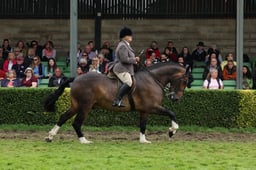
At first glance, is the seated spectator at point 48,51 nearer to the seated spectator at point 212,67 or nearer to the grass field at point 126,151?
the seated spectator at point 212,67

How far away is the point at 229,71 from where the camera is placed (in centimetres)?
1898

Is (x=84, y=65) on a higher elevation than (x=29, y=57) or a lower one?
lower

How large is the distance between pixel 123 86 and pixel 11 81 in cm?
547

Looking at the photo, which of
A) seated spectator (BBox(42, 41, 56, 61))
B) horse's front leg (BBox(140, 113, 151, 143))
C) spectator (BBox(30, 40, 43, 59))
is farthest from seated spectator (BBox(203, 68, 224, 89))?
spectator (BBox(30, 40, 43, 59))

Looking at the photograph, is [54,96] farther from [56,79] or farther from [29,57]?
[29,57]

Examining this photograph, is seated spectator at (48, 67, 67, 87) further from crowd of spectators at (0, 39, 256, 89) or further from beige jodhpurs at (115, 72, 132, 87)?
beige jodhpurs at (115, 72, 132, 87)

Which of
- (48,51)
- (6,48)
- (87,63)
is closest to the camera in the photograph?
(87,63)

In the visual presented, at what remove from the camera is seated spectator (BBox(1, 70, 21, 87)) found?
17.8 m

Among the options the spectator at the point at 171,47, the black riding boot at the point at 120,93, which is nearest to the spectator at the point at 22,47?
the spectator at the point at 171,47

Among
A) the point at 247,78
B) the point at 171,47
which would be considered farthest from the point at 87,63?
the point at 247,78

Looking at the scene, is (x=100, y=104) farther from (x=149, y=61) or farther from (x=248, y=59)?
(x=248, y=59)

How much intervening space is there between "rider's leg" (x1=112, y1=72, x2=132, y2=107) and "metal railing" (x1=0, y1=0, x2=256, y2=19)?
33.7ft

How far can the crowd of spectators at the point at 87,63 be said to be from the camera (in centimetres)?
1788

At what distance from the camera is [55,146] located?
41.6 ft
